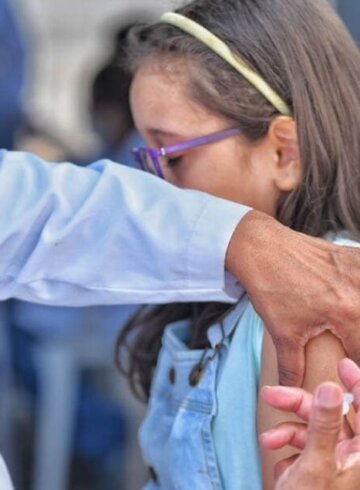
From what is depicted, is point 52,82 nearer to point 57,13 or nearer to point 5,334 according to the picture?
point 57,13

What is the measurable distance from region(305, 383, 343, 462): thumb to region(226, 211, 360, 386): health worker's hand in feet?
1.23

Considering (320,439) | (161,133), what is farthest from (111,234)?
(320,439)

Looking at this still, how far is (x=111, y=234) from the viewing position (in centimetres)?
171

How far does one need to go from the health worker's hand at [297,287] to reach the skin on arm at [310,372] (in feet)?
0.05

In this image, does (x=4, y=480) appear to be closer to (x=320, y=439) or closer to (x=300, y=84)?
(x=320, y=439)

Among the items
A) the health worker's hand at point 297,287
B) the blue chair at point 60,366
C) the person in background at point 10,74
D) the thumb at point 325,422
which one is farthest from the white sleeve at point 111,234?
the blue chair at point 60,366

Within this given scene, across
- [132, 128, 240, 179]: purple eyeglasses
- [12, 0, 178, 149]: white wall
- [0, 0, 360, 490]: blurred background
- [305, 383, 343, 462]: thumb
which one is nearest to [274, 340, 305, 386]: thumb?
[305, 383, 343, 462]: thumb

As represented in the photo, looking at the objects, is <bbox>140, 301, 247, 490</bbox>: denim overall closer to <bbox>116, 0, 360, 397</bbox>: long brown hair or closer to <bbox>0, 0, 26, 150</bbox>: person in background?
<bbox>116, 0, 360, 397</bbox>: long brown hair

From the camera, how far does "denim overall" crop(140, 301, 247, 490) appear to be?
1.91m

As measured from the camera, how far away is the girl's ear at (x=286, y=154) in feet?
6.58

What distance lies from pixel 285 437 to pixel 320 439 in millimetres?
124

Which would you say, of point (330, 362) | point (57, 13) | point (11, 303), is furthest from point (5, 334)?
point (57, 13)

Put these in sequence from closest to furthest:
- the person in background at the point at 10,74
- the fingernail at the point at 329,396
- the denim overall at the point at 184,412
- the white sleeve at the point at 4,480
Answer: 1. the fingernail at the point at 329,396
2. the white sleeve at the point at 4,480
3. the denim overall at the point at 184,412
4. the person in background at the point at 10,74

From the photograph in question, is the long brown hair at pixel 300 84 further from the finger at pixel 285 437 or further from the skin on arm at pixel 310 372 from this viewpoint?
the finger at pixel 285 437
